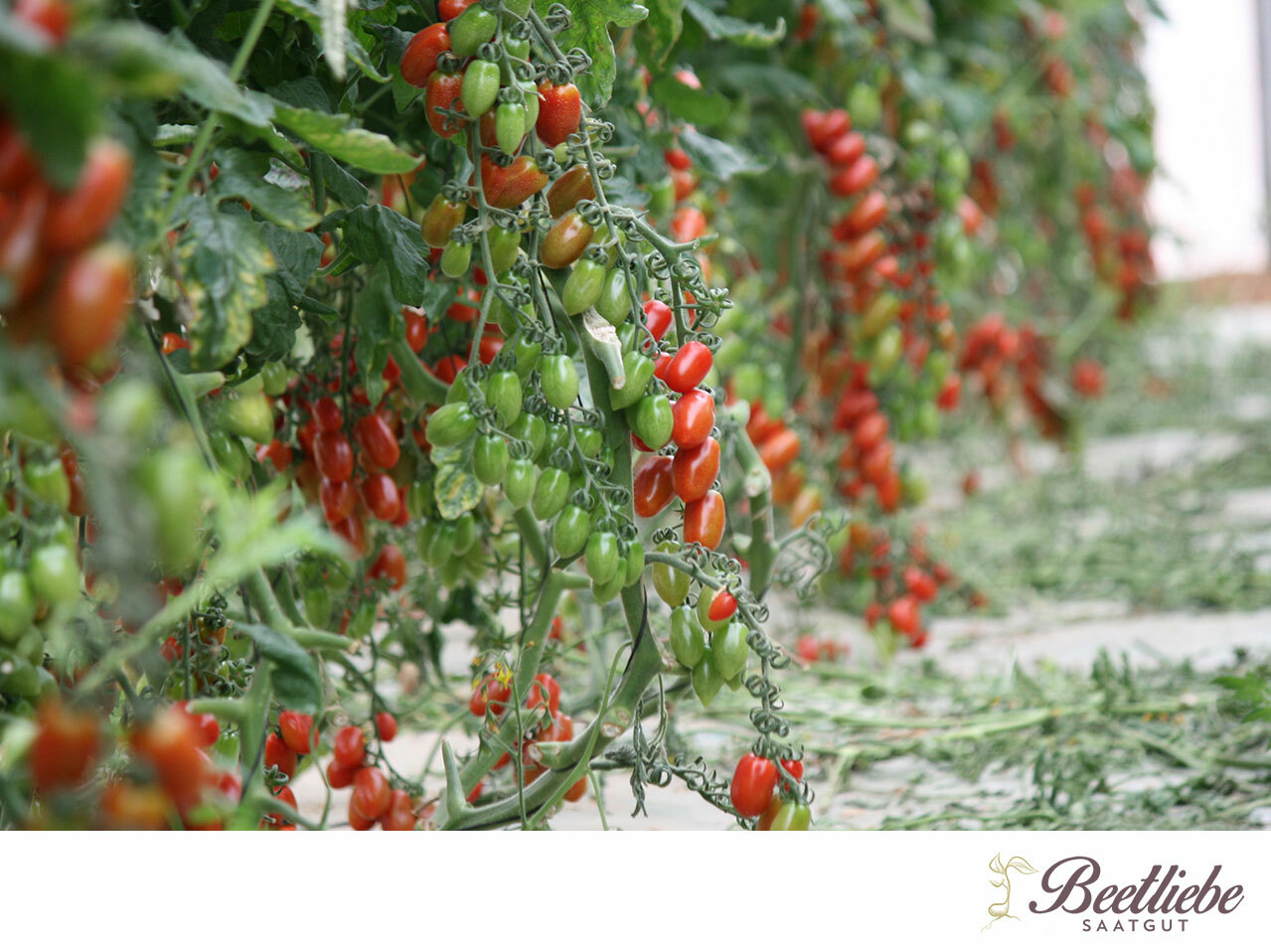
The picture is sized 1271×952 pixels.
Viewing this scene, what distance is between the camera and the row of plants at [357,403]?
327 millimetres

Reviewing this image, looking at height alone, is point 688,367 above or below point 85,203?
below

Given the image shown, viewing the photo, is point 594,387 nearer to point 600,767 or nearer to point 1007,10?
point 600,767

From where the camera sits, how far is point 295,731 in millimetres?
684

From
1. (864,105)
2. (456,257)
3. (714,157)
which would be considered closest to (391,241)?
(456,257)

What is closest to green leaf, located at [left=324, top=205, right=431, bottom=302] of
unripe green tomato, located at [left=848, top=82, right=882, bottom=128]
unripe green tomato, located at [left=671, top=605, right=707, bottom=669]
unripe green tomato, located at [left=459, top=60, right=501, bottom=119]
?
unripe green tomato, located at [left=459, top=60, right=501, bottom=119]

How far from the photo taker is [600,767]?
659 millimetres

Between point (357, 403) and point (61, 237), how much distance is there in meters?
0.44

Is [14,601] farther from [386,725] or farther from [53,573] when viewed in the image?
[386,725]

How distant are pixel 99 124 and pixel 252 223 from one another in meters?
0.16

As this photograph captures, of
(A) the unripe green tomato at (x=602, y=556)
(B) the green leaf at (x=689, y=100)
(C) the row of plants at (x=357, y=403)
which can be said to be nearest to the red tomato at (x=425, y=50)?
(C) the row of plants at (x=357, y=403)

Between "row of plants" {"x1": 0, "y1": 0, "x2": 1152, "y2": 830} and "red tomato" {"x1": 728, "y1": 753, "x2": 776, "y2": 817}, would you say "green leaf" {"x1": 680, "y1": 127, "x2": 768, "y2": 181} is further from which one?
"red tomato" {"x1": 728, "y1": 753, "x2": 776, "y2": 817}

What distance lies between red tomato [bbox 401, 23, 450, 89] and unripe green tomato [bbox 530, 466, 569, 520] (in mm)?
195
